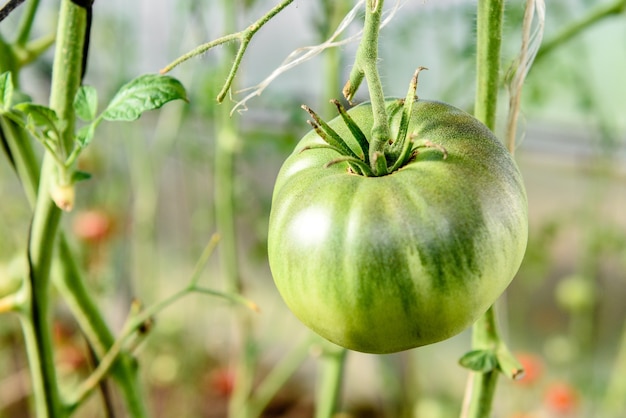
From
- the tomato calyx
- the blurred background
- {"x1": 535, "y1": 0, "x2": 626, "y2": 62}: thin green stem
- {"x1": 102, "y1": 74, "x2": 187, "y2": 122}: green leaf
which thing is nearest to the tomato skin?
the tomato calyx

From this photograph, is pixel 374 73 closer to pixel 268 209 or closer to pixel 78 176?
pixel 78 176

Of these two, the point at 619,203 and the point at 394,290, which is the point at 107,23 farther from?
the point at 394,290

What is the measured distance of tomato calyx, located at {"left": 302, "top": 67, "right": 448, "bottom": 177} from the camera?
0.29 m

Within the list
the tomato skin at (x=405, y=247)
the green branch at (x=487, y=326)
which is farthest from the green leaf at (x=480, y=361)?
the tomato skin at (x=405, y=247)

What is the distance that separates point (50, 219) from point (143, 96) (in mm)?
102

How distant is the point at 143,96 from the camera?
0.37m

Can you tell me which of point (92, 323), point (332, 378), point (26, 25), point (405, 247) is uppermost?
point (26, 25)

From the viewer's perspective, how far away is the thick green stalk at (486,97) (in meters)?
0.33

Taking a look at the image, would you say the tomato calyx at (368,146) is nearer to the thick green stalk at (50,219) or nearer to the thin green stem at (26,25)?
the thick green stalk at (50,219)

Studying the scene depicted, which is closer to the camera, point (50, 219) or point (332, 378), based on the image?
point (50, 219)

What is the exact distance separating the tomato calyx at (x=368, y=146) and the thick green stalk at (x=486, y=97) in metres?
0.06

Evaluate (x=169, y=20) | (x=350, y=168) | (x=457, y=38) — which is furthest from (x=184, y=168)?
(x=350, y=168)

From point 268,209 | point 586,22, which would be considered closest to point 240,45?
point 586,22

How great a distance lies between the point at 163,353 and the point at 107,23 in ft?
2.56
